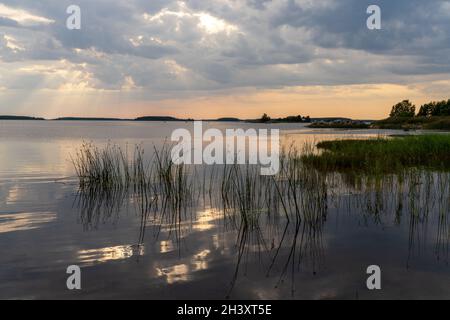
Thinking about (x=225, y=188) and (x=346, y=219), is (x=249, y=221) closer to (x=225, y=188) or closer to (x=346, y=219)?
(x=346, y=219)

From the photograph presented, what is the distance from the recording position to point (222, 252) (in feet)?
25.8

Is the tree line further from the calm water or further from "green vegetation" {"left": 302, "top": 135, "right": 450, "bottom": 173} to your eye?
the calm water

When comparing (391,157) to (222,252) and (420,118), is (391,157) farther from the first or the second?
(420,118)

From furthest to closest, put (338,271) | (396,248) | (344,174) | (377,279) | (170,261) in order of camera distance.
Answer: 1. (344,174)
2. (396,248)
3. (170,261)
4. (338,271)
5. (377,279)

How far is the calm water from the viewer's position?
6164mm

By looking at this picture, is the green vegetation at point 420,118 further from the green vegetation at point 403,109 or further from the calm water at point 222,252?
the calm water at point 222,252

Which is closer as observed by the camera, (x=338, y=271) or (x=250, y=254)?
(x=338, y=271)

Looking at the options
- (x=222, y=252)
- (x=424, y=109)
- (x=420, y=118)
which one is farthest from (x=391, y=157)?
(x=424, y=109)

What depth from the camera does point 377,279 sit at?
6.41 m

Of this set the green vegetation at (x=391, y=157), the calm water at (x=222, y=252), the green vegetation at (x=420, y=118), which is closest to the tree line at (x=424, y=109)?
the green vegetation at (x=420, y=118)
